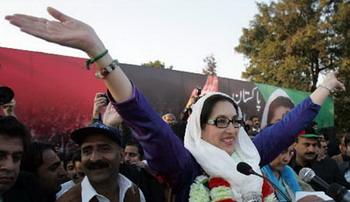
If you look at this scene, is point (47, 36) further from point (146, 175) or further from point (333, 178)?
point (333, 178)

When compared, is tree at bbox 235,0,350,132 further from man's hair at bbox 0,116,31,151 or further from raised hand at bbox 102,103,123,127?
man's hair at bbox 0,116,31,151

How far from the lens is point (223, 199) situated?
7.29ft

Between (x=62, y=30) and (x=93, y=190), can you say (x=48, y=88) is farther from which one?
(x=62, y=30)

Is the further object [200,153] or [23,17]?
[200,153]

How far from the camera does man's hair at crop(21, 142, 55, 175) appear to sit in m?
3.19

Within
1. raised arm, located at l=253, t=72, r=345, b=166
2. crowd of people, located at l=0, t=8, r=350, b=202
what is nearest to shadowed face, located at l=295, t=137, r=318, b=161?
crowd of people, located at l=0, t=8, r=350, b=202

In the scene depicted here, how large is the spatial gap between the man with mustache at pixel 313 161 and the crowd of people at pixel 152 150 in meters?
1.49

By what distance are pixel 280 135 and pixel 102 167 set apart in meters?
1.04

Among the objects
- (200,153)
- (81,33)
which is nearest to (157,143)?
(200,153)

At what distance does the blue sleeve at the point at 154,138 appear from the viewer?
1905 mm

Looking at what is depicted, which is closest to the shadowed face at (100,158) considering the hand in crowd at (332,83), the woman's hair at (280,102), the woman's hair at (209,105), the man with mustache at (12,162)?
the man with mustache at (12,162)

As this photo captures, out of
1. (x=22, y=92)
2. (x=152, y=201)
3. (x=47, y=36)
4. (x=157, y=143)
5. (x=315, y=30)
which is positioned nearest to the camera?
(x=47, y=36)

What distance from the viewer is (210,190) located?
2.25 m

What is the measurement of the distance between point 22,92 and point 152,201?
11.5 feet
